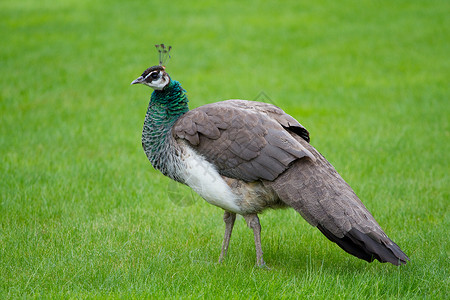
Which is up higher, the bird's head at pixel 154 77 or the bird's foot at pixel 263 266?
the bird's head at pixel 154 77

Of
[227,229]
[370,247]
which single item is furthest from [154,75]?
[370,247]

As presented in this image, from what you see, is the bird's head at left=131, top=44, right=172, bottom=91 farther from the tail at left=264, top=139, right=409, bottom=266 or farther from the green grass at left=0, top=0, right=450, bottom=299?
the green grass at left=0, top=0, right=450, bottom=299

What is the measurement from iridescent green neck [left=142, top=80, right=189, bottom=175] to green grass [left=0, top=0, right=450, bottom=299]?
0.89 meters

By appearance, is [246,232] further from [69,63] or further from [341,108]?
[69,63]

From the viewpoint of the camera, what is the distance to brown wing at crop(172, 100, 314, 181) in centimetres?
462

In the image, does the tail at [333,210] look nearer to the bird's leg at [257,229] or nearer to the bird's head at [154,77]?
the bird's leg at [257,229]

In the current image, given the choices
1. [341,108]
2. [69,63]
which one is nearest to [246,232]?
[341,108]

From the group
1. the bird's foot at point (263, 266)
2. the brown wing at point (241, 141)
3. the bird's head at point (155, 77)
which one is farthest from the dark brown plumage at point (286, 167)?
the bird's foot at point (263, 266)

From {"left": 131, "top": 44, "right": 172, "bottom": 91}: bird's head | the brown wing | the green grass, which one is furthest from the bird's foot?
{"left": 131, "top": 44, "right": 172, "bottom": 91}: bird's head

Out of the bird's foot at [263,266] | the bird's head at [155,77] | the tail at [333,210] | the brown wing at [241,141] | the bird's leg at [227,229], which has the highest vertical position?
the bird's head at [155,77]

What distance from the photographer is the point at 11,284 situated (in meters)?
4.39

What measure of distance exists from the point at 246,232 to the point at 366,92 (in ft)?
20.5

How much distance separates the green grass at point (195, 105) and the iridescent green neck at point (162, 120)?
89 centimetres

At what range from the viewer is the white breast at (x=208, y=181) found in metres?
4.75
